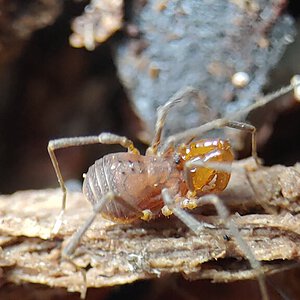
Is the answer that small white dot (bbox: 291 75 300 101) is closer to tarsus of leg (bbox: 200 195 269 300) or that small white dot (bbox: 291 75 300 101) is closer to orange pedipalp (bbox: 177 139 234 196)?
orange pedipalp (bbox: 177 139 234 196)

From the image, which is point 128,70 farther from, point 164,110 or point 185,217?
point 185,217

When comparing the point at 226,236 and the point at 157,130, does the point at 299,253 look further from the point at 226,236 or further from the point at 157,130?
the point at 157,130

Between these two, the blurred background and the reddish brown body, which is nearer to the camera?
the reddish brown body

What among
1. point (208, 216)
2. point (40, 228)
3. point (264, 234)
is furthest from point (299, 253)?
point (40, 228)

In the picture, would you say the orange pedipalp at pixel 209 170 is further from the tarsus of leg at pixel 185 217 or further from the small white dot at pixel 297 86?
the small white dot at pixel 297 86

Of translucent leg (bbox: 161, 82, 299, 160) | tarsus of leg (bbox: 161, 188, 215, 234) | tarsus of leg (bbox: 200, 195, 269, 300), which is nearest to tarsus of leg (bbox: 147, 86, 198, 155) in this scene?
translucent leg (bbox: 161, 82, 299, 160)

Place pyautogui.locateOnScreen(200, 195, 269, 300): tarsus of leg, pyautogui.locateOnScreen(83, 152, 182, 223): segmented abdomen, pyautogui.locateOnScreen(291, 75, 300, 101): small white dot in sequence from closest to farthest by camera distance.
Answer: pyautogui.locateOnScreen(200, 195, 269, 300): tarsus of leg → pyautogui.locateOnScreen(83, 152, 182, 223): segmented abdomen → pyautogui.locateOnScreen(291, 75, 300, 101): small white dot

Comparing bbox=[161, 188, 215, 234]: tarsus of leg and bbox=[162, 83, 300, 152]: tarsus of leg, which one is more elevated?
bbox=[162, 83, 300, 152]: tarsus of leg
